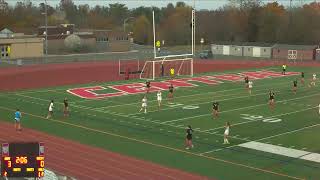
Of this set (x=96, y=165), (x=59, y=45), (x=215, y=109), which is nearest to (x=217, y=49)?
(x=59, y=45)

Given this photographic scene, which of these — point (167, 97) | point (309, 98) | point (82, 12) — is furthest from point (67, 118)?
point (82, 12)

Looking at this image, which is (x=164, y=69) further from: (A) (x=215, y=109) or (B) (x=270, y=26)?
(B) (x=270, y=26)

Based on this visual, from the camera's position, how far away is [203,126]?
90.2ft

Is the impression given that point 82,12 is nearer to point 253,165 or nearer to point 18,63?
point 18,63

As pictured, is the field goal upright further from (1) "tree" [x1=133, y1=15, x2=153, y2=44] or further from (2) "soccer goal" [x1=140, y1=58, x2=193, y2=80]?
(1) "tree" [x1=133, y1=15, x2=153, y2=44]

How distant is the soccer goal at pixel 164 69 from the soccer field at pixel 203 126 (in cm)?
875

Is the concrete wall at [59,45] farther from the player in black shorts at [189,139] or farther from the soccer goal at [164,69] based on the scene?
the player in black shorts at [189,139]

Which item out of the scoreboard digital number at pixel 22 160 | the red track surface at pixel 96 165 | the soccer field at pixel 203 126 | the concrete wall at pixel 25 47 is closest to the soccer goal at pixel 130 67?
the soccer field at pixel 203 126

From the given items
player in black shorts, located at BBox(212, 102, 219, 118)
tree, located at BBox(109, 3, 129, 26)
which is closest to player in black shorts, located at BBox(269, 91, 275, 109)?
player in black shorts, located at BBox(212, 102, 219, 118)

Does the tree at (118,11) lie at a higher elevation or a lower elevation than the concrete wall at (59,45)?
higher

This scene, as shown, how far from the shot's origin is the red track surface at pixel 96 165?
62.1 ft

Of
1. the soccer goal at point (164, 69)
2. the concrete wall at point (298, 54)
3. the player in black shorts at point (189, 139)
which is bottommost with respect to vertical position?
the player in black shorts at point (189, 139)

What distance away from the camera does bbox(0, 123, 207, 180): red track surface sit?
18.9 meters

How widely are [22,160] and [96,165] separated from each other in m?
9.03
